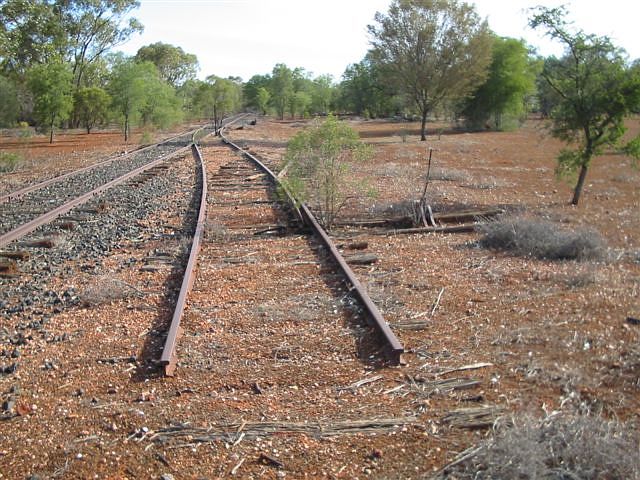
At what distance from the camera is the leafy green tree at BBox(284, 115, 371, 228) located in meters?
10.5

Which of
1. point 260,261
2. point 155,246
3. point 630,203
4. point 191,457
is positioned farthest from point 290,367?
point 630,203

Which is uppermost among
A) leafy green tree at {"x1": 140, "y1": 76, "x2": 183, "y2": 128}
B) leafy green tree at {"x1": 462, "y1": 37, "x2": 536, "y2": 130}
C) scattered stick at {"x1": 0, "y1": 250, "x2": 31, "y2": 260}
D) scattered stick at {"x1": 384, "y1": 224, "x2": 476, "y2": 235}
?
leafy green tree at {"x1": 462, "y1": 37, "x2": 536, "y2": 130}

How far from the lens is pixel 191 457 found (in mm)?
3666

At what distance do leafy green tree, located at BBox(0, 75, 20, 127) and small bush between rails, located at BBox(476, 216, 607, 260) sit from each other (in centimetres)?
4409

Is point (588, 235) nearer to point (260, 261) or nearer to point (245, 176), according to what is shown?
point (260, 261)

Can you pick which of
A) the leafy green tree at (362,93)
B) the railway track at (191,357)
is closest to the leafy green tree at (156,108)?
the railway track at (191,357)

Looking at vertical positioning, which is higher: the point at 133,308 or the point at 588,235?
the point at 588,235

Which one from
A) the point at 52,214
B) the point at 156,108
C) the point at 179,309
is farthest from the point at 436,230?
the point at 156,108

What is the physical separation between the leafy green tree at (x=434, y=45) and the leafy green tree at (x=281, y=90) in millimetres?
48804

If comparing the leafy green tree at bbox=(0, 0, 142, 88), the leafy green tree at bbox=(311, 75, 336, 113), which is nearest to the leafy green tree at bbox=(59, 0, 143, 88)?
the leafy green tree at bbox=(0, 0, 142, 88)

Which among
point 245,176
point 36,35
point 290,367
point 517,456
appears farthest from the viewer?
point 36,35

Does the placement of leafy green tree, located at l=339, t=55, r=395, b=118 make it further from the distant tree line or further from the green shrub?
the green shrub

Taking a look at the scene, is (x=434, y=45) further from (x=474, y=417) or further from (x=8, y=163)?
(x=474, y=417)

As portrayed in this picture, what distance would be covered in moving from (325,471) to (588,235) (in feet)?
20.4
